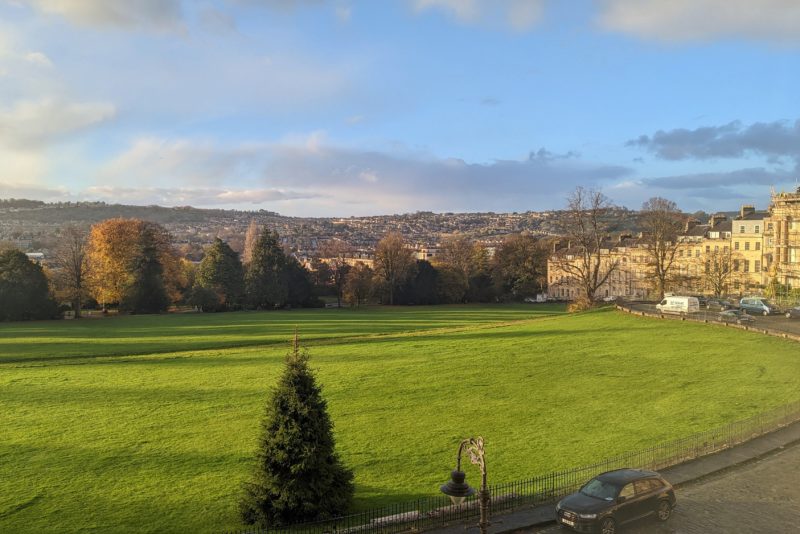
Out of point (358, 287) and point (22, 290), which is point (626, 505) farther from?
point (358, 287)

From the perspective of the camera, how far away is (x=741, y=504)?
15945 millimetres

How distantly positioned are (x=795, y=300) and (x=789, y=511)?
53.2 m

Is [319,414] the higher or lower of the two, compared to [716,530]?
higher

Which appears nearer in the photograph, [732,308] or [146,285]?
[732,308]

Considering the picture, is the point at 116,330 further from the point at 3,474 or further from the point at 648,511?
the point at 648,511

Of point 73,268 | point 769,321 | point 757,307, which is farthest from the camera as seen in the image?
point 73,268

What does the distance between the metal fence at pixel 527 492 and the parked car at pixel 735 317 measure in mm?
28130

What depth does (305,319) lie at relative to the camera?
69.1 metres

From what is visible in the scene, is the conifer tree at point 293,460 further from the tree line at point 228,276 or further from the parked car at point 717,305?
the tree line at point 228,276

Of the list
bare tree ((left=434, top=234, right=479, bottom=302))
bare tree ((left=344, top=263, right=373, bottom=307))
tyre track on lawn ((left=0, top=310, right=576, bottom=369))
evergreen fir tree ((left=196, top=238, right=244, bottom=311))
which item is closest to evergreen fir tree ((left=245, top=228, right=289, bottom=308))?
evergreen fir tree ((left=196, top=238, right=244, bottom=311))

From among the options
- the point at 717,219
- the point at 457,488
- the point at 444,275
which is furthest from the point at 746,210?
the point at 457,488

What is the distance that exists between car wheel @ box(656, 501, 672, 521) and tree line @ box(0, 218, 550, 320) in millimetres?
72928

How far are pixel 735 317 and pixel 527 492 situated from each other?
4079cm

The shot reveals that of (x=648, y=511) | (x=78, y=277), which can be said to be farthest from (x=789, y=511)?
(x=78, y=277)
